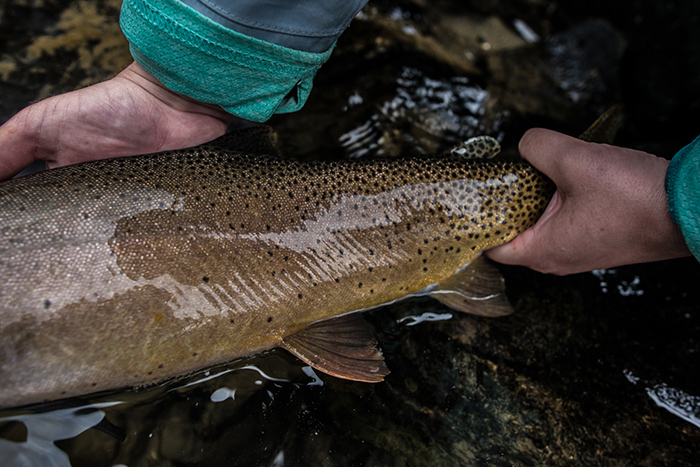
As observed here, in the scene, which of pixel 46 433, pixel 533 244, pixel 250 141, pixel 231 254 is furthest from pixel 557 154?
pixel 46 433

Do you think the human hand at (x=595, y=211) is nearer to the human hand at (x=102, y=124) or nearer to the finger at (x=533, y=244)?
the finger at (x=533, y=244)

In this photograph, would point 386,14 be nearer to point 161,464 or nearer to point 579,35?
point 579,35

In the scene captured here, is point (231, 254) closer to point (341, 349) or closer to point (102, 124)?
point (341, 349)

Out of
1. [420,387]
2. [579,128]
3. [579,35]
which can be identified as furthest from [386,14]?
[420,387]

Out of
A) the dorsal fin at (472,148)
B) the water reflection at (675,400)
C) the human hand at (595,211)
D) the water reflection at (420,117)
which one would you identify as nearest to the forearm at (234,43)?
the dorsal fin at (472,148)

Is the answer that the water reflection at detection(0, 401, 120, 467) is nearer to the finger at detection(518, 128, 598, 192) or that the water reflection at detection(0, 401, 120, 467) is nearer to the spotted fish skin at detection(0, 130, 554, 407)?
the spotted fish skin at detection(0, 130, 554, 407)
